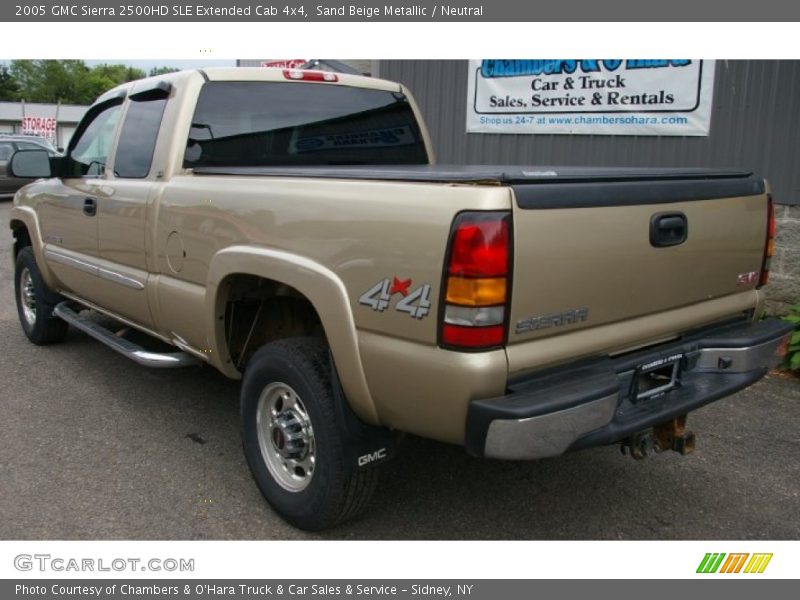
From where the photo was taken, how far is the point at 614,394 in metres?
2.50

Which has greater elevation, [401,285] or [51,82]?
[51,82]

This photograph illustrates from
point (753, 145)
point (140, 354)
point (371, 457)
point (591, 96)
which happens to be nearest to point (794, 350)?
point (753, 145)

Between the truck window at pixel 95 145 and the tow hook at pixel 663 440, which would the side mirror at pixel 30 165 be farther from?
the tow hook at pixel 663 440

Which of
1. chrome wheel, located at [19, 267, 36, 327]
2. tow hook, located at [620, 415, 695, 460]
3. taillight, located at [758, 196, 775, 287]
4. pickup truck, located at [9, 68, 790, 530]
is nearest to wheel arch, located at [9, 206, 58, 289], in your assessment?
chrome wheel, located at [19, 267, 36, 327]

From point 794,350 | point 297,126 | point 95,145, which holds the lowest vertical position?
point 794,350

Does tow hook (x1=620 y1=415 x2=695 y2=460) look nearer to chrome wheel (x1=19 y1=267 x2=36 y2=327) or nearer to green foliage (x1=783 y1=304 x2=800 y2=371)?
green foliage (x1=783 y1=304 x2=800 y2=371)

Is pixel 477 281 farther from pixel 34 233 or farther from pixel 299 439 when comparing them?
pixel 34 233

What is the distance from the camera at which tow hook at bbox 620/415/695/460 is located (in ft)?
9.75

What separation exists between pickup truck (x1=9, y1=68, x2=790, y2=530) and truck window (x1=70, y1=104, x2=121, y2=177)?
11.8 inches

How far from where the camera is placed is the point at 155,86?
4.03m

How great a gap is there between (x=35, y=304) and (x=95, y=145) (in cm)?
172

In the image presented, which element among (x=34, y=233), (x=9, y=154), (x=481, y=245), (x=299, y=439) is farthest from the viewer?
(x=9, y=154)

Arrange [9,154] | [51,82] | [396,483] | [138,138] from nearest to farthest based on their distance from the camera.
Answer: [396,483], [138,138], [9,154], [51,82]

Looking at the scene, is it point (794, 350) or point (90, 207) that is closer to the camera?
point (90, 207)
